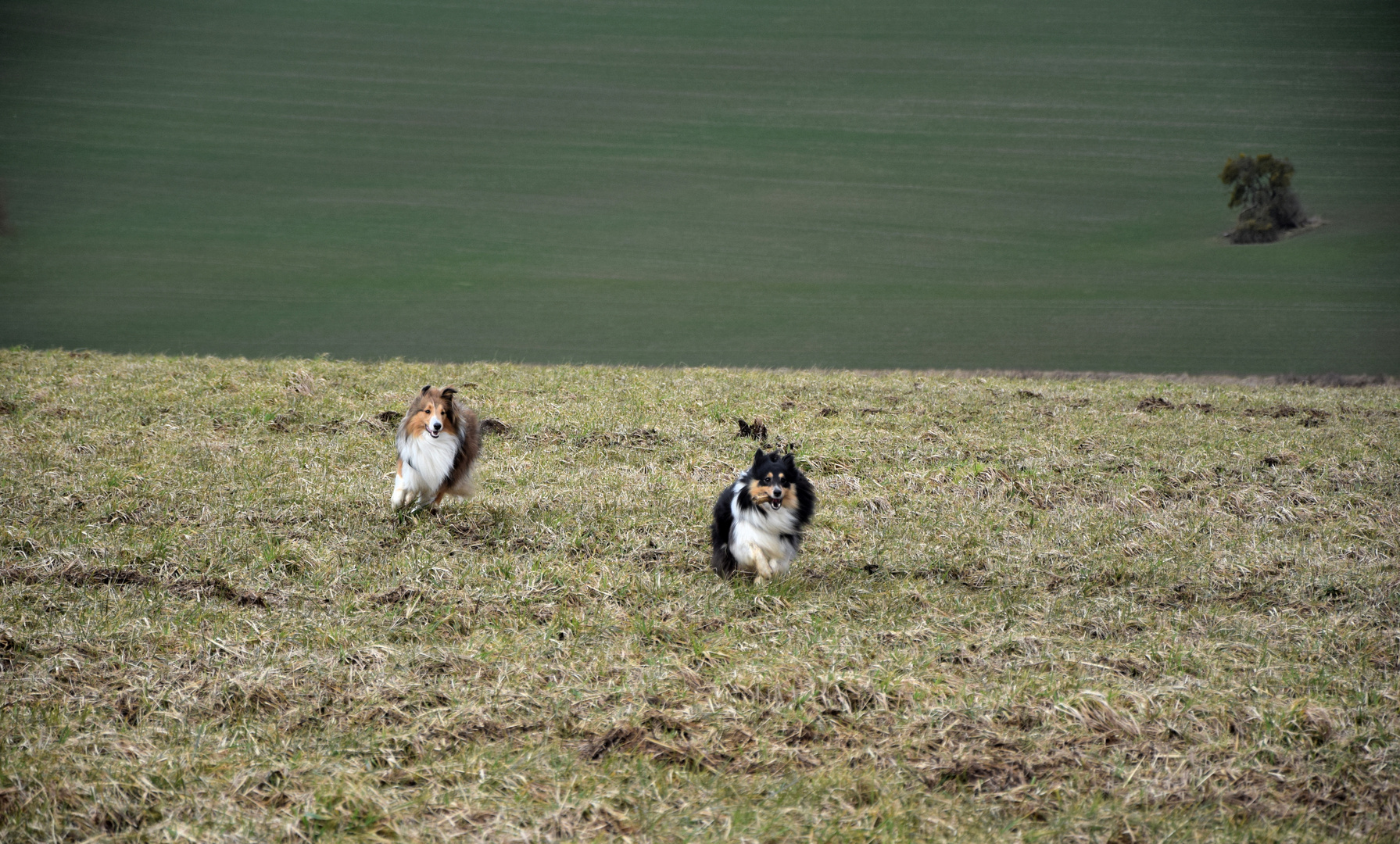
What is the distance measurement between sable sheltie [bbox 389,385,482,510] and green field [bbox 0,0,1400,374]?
24136 mm

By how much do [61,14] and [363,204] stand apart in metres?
34.5

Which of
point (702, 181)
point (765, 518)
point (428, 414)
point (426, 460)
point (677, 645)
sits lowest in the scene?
point (677, 645)

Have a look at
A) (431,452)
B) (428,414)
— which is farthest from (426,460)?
(428,414)

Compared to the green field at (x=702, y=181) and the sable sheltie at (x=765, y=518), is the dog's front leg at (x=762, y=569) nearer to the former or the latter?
the sable sheltie at (x=765, y=518)

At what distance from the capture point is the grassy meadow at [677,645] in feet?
15.1

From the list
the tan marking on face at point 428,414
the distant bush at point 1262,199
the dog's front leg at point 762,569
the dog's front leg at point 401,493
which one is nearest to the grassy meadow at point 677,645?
the dog's front leg at point 762,569

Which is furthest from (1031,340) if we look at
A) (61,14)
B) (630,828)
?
(61,14)

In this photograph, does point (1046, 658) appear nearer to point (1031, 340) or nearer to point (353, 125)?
point (1031, 340)

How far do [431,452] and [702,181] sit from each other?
5074 cm

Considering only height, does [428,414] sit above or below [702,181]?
below

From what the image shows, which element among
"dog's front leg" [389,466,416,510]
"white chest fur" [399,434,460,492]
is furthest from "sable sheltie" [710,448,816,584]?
"dog's front leg" [389,466,416,510]

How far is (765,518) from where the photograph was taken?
23.5 ft

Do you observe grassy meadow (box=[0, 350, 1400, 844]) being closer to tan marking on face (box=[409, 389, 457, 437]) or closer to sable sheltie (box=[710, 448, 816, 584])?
sable sheltie (box=[710, 448, 816, 584])

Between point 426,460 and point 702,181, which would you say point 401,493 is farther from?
point 702,181
